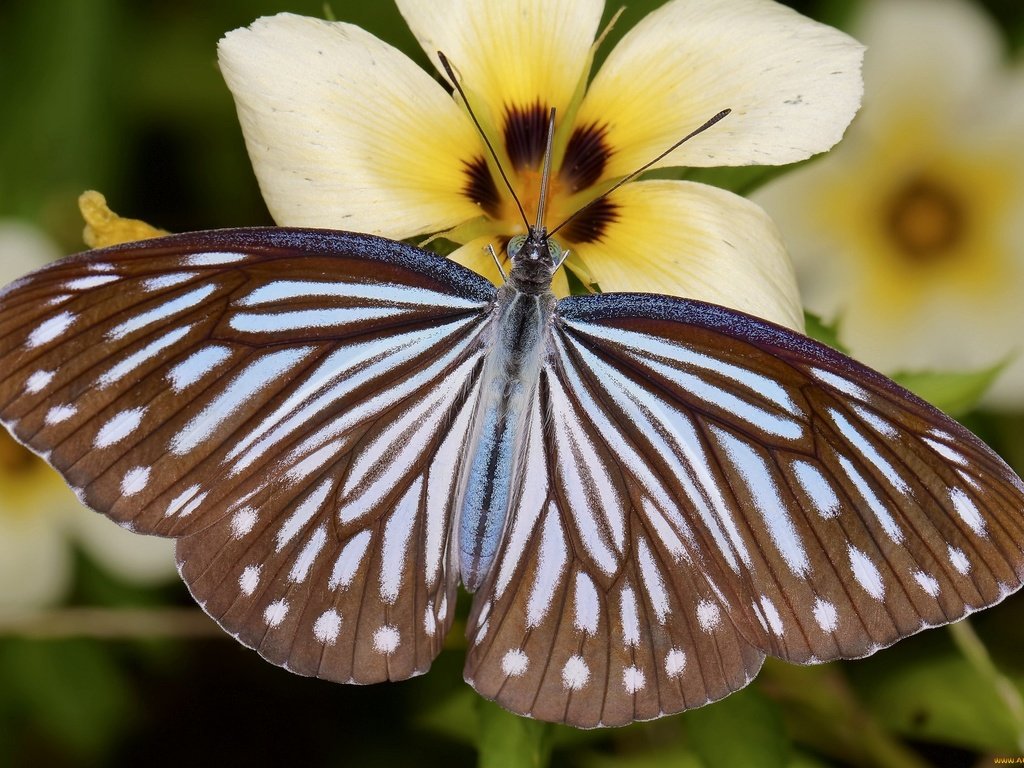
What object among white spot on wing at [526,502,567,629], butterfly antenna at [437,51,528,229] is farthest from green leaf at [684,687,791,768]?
butterfly antenna at [437,51,528,229]

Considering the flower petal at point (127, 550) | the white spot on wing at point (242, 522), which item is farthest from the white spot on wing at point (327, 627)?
the flower petal at point (127, 550)

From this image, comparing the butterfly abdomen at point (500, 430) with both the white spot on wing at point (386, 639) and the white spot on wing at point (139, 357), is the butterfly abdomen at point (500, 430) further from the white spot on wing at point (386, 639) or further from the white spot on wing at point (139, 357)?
the white spot on wing at point (139, 357)

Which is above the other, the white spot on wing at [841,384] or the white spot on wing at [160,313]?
the white spot on wing at [160,313]

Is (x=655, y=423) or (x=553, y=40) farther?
(x=553, y=40)

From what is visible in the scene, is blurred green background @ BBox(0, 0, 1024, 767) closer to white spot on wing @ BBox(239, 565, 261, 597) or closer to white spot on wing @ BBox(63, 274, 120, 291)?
white spot on wing @ BBox(239, 565, 261, 597)

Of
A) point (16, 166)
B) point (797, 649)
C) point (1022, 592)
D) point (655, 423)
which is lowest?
point (1022, 592)

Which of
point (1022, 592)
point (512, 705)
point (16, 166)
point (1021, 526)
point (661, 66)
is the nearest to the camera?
point (1021, 526)

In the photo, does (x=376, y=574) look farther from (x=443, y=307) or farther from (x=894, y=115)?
(x=894, y=115)

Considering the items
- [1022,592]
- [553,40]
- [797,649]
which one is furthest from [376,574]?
[1022,592]
